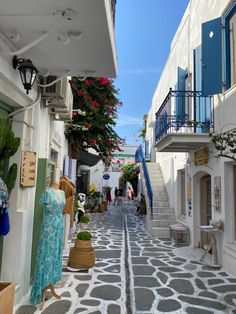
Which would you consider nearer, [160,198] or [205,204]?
[205,204]

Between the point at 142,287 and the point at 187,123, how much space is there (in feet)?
14.1

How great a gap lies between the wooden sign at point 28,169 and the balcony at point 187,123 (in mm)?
3943

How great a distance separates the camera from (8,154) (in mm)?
3529

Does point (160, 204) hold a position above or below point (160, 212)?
above

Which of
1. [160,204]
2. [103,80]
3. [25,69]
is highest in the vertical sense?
[103,80]

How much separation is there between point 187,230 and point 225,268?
295 centimetres

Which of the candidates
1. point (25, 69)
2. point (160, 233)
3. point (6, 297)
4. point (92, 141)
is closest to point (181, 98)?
point (92, 141)

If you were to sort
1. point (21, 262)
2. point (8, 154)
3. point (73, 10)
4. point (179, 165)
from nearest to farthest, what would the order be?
point (73, 10) → point (8, 154) → point (21, 262) → point (179, 165)

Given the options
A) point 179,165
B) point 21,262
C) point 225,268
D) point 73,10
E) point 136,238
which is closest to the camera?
point 73,10

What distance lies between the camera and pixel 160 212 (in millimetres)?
11977

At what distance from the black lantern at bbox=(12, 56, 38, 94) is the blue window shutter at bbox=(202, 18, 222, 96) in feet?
14.9

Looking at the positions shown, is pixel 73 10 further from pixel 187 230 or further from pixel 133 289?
pixel 187 230

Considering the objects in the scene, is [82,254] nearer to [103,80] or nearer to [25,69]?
[25,69]

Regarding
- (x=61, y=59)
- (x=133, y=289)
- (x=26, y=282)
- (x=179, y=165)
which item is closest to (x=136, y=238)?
(x=179, y=165)
